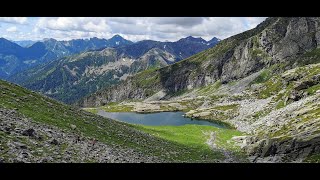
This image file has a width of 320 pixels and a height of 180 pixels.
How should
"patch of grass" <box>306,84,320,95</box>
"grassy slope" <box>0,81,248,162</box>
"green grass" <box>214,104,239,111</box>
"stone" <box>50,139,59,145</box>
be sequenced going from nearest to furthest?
"stone" <box>50,139,59,145</box>, "grassy slope" <box>0,81,248,162</box>, "patch of grass" <box>306,84,320,95</box>, "green grass" <box>214,104,239,111</box>

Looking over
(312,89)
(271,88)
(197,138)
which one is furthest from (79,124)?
(271,88)

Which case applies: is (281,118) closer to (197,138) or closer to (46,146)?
(197,138)

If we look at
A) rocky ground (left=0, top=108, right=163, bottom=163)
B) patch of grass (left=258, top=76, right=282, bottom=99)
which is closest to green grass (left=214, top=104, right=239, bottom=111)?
patch of grass (left=258, top=76, right=282, bottom=99)

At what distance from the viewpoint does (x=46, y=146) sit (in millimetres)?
24094

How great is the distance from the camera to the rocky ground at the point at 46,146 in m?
20.1

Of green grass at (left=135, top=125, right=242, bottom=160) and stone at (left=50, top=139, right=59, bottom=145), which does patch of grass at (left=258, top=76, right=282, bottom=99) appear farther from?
stone at (left=50, top=139, right=59, bottom=145)

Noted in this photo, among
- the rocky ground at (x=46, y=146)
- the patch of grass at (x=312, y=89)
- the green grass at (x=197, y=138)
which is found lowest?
the green grass at (x=197, y=138)

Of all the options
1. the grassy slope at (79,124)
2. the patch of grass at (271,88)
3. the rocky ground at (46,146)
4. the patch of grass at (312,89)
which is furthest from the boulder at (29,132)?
the patch of grass at (271,88)

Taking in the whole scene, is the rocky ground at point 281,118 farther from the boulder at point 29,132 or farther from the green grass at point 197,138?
the boulder at point 29,132

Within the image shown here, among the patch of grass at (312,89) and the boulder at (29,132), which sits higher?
the patch of grass at (312,89)

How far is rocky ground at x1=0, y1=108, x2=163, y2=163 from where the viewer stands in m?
20.1
